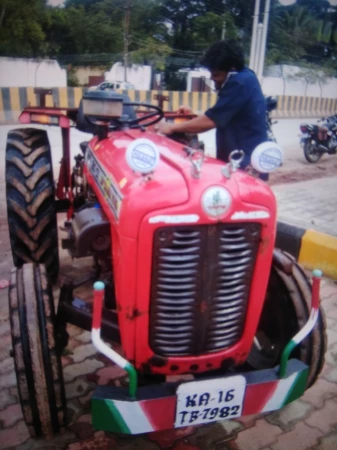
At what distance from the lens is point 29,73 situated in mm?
25047

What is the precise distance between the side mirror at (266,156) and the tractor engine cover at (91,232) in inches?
30.7

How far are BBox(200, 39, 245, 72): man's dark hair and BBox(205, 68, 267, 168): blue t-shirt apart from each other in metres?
0.07

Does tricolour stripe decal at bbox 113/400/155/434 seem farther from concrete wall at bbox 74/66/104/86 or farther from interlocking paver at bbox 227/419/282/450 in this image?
concrete wall at bbox 74/66/104/86

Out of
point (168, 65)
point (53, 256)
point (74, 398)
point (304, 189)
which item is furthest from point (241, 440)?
point (168, 65)

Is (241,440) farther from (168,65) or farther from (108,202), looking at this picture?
(168,65)

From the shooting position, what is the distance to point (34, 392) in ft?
6.92

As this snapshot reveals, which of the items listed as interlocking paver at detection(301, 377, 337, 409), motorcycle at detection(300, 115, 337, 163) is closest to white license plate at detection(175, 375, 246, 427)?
interlocking paver at detection(301, 377, 337, 409)

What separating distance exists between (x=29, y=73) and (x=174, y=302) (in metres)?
25.7

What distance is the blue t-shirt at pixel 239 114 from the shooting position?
3.24 m

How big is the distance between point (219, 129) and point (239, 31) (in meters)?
42.7

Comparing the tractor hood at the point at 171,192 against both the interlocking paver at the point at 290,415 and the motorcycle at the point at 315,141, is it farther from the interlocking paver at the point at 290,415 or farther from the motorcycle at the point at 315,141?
the motorcycle at the point at 315,141

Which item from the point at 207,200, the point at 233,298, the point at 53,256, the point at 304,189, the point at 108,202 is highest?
the point at 207,200

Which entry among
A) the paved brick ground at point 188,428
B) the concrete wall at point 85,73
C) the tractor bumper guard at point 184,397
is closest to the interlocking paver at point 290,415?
Answer: the paved brick ground at point 188,428

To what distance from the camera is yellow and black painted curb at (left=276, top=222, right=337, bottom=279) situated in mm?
4469
